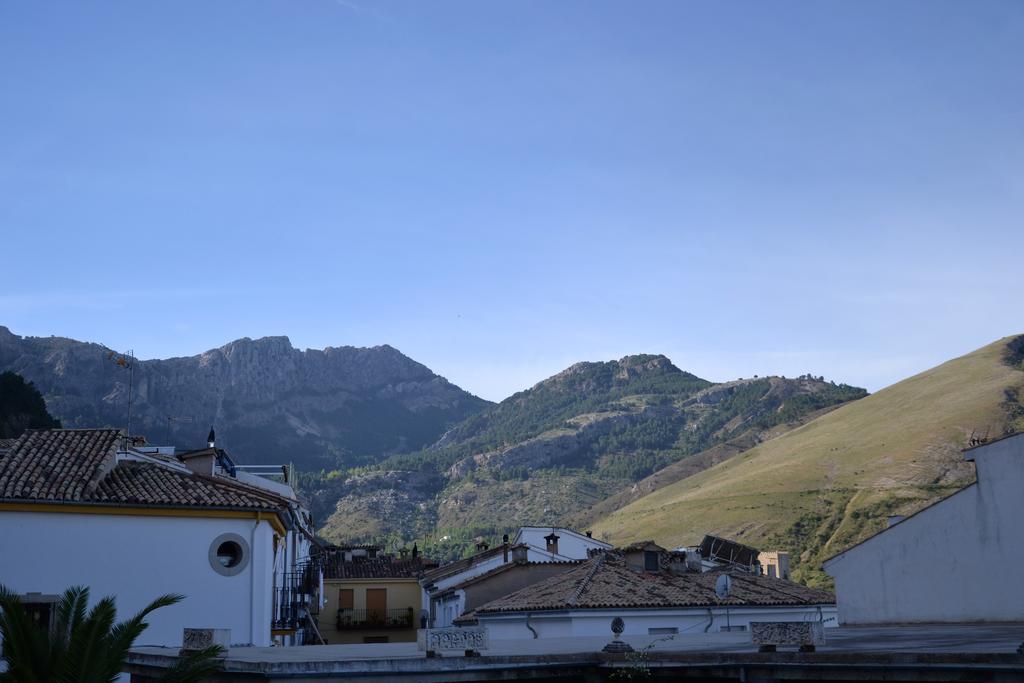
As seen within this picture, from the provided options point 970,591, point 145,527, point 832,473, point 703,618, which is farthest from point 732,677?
point 832,473

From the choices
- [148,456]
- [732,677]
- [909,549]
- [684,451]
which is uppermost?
[684,451]

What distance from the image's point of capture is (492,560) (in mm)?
52969

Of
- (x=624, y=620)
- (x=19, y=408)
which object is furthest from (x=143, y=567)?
(x=19, y=408)

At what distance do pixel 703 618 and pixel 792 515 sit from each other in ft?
230

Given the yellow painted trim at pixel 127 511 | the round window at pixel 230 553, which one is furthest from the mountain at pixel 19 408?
the round window at pixel 230 553

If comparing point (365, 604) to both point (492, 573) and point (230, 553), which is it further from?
point (230, 553)

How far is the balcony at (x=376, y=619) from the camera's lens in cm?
5994

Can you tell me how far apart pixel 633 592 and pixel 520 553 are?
44.5 feet

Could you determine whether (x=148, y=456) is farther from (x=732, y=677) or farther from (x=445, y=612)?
(x=445, y=612)

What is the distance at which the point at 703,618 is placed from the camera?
116 feet

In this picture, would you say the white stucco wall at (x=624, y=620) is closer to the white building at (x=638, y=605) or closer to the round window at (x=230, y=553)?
the white building at (x=638, y=605)

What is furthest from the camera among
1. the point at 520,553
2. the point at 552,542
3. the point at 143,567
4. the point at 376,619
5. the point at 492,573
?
the point at 376,619

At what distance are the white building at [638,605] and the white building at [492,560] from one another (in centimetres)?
897

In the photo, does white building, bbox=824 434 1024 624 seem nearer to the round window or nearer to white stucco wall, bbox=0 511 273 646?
white stucco wall, bbox=0 511 273 646
